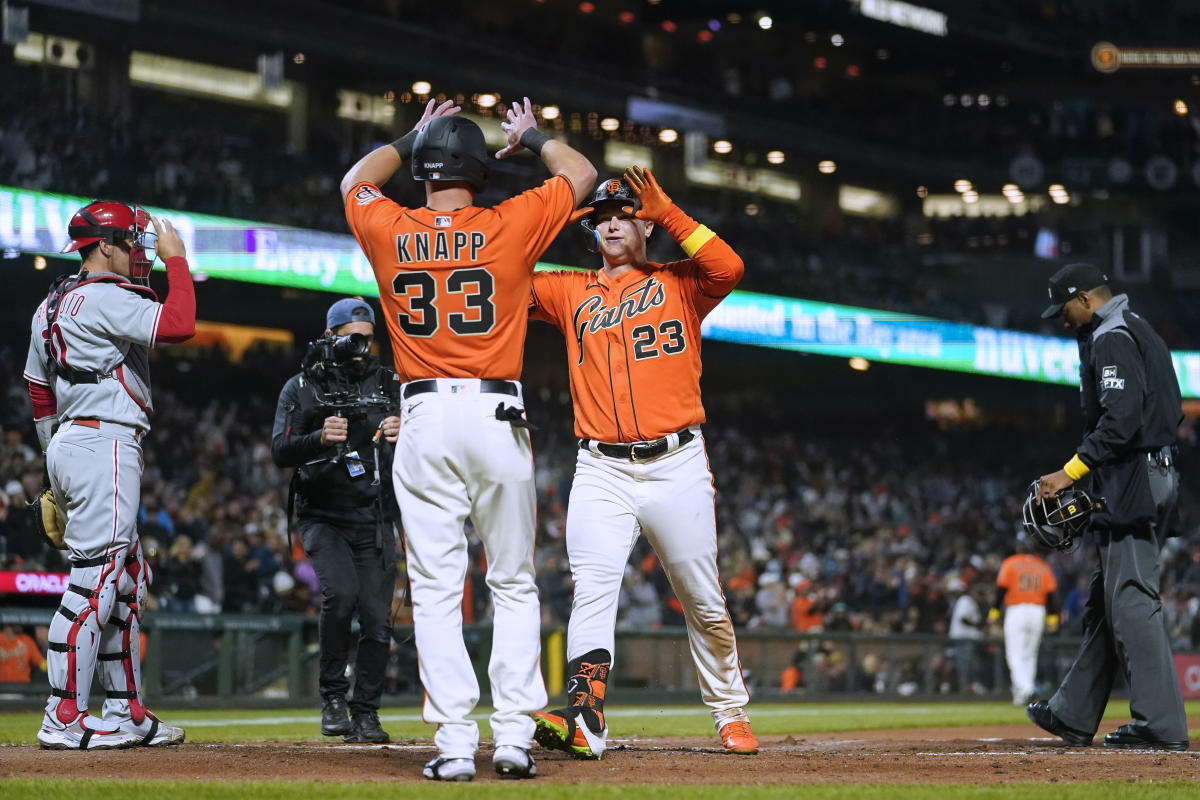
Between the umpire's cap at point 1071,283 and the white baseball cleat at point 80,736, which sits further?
the umpire's cap at point 1071,283

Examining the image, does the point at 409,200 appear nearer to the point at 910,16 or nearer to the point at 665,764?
the point at 910,16

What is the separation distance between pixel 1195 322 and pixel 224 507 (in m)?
27.4

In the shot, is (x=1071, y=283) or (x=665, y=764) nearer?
(x=665, y=764)

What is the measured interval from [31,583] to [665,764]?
769 centimetres

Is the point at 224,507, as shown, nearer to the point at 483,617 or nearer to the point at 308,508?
the point at 483,617

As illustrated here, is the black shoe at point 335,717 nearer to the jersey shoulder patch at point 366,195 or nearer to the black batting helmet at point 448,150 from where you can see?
the jersey shoulder patch at point 366,195

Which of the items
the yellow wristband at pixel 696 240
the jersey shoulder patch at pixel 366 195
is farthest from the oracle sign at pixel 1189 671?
the jersey shoulder patch at pixel 366 195

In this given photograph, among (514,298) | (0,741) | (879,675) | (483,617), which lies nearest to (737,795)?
(514,298)

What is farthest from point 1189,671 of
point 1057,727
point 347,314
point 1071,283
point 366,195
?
point 366,195

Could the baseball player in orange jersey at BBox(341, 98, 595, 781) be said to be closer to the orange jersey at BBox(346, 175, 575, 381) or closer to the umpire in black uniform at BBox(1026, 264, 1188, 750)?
the orange jersey at BBox(346, 175, 575, 381)

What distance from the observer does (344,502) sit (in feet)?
23.3

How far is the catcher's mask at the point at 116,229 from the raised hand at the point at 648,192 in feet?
7.01

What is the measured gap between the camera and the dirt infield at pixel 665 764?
4.91m

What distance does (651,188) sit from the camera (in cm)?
574
